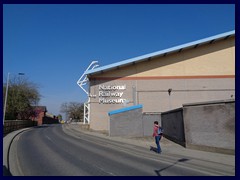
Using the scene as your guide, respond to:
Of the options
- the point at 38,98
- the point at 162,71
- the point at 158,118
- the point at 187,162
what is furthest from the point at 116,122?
the point at 38,98

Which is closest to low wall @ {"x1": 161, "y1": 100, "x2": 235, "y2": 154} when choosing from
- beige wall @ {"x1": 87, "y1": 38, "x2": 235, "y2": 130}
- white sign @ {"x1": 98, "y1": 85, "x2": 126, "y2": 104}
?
beige wall @ {"x1": 87, "y1": 38, "x2": 235, "y2": 130}

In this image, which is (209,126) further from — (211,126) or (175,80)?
(175,80)

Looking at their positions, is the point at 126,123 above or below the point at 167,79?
below

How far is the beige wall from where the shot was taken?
1172 inches

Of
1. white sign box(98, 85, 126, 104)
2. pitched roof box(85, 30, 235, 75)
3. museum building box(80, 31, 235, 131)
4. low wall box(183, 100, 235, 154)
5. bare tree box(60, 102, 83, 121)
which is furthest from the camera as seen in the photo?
bare tree box(60, 102, 83, 121)

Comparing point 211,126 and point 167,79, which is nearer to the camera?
point 211,126

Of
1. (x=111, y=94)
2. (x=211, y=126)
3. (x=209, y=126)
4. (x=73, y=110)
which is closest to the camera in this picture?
(x=211, y=126)

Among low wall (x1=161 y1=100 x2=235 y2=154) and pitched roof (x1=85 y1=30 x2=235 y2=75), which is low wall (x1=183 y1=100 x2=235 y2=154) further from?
pitched roof (x1=85 y1=30 x2=235 y2=75)

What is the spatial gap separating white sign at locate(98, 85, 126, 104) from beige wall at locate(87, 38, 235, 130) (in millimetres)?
401

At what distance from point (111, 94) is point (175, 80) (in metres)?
7.54

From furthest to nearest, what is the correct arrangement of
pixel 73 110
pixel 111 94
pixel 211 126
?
pixel 73 110 < pixel 111 94 < pixel 211 126

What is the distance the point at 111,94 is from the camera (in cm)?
2992

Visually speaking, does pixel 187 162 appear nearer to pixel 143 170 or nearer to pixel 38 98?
pixel 143 170

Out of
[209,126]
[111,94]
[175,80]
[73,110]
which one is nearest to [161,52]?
[175,80]
